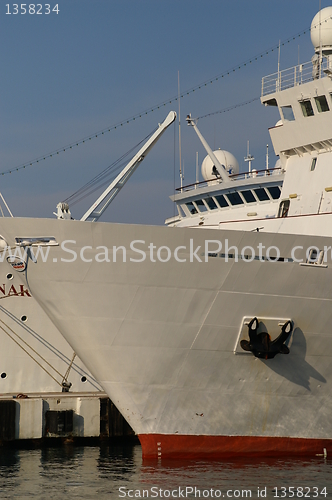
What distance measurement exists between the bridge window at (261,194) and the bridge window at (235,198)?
79 cm

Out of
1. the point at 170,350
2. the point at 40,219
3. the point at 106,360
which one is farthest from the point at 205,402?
the point at 40,219

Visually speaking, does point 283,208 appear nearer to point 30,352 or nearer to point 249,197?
point 249,197

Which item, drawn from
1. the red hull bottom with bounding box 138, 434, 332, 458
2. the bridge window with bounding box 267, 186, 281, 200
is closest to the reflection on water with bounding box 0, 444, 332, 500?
the red hull bottom with bounding box 138, 434, 332, 458

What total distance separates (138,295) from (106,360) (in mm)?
1674

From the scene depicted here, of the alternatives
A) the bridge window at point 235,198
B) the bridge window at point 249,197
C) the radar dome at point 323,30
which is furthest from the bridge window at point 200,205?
the radar dome at point 323,30

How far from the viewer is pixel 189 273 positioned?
1476 cm

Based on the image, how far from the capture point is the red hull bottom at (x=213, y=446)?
15.3 m

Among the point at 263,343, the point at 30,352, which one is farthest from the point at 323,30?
the point at 30,352

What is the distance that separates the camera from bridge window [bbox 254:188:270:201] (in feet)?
88.1

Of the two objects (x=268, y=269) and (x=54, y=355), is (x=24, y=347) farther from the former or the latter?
(x=268, y=269)

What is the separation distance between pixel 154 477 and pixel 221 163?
20.6 meters

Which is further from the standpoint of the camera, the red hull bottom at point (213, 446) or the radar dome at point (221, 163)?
the radar dome at point (221, 163)

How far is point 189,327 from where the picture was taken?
1493 cm

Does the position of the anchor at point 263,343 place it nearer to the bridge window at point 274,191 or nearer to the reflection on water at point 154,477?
the reflection on water at point 154,477
